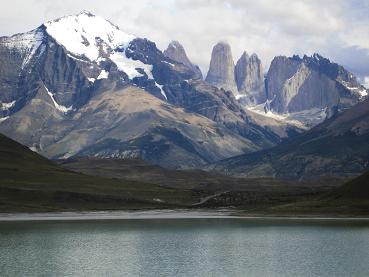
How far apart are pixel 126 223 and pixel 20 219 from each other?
33558 mm

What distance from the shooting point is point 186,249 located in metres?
122

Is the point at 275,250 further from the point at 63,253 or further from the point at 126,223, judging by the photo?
the point at 126,223

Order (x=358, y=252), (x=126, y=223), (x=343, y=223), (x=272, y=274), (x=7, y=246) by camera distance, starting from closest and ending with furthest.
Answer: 1. (x=272, y=274)
2. (x=358, y=252)
3. (x=7, y=246)
4. (x=343, y=223)
5. (x=126, y=223)

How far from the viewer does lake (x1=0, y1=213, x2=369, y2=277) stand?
319ft

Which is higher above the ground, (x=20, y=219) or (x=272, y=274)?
(x=20, y=219)

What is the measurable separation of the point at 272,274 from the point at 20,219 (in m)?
122

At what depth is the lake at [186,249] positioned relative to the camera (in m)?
97.2

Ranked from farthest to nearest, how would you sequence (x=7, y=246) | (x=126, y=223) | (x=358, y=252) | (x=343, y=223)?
1. (x=126, y=223)
2. (x=343, y=223)
3. (x=7, y=246)
4. (x=358, y=252)

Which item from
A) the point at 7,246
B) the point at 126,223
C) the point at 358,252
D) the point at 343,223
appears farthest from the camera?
the point at 126,223

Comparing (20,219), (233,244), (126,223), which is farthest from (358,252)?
(20,219)

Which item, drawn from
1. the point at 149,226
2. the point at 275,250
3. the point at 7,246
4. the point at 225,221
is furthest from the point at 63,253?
the point at 225,221

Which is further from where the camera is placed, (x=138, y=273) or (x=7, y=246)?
(x=7, y=246)

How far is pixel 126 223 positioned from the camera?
188125mm

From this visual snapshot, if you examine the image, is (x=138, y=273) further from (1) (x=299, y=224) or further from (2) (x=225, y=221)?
(2) (x=225, y=221)
